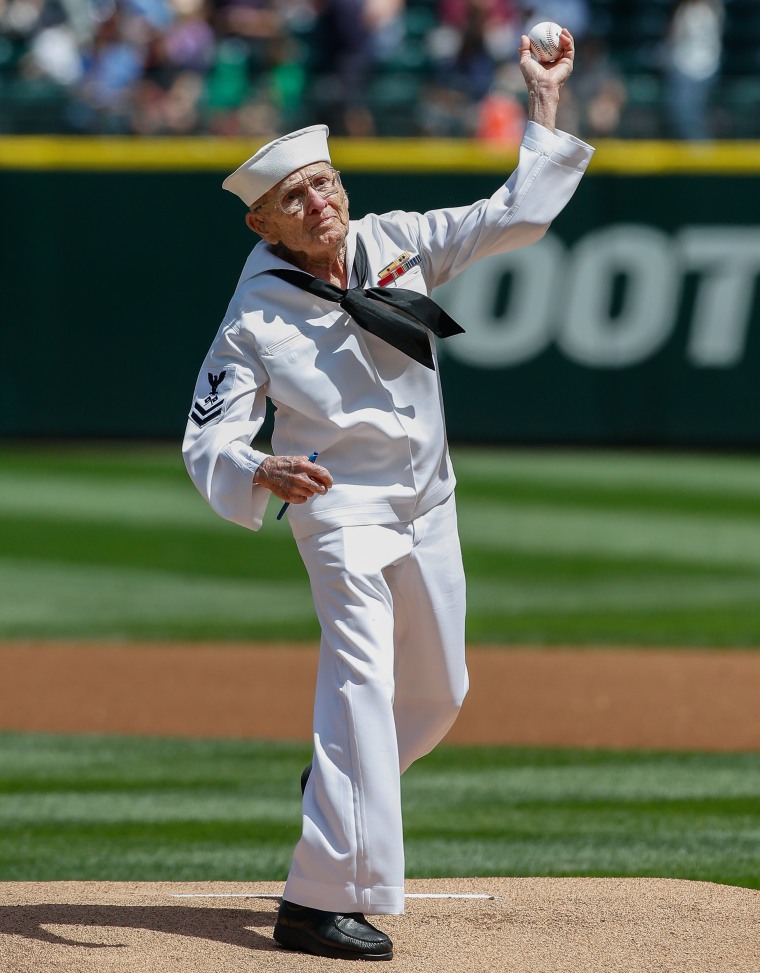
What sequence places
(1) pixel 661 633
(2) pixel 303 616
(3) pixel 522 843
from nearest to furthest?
(3) pixel 522 843 < (1) pixel 661 633 < (2) pixel 303 616

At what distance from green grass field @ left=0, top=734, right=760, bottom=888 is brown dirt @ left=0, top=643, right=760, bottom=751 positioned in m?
0.33

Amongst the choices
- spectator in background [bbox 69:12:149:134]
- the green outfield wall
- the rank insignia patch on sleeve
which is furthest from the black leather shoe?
spectator in background [bbox 69:12:149:134]

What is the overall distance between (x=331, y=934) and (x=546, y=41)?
2.40m

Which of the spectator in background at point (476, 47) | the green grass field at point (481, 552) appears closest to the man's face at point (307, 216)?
the green grass field at point (481, 552)

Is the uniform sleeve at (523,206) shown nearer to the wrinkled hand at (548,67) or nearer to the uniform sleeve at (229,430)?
the wrinkled hand at (548,67)

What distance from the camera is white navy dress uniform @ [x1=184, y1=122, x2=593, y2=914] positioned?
4293 mm

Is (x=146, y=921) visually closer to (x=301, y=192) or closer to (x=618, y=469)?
(x=301, y=192)

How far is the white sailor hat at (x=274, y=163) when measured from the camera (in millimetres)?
4332

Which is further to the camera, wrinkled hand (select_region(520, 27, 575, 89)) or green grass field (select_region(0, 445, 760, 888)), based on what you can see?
green grass field (select_region(0, 445, 760, 888))

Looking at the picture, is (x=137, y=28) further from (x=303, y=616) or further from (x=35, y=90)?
(x=303, y=616)

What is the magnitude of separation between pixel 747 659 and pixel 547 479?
19.4 ft

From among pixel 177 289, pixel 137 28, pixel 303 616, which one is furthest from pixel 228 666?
pixel 137 28

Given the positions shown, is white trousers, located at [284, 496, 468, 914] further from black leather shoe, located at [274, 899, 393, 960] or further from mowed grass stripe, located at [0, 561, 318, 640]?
mowed grass stripe, located at [0, 561, 318, 640]

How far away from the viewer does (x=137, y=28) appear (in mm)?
16266
